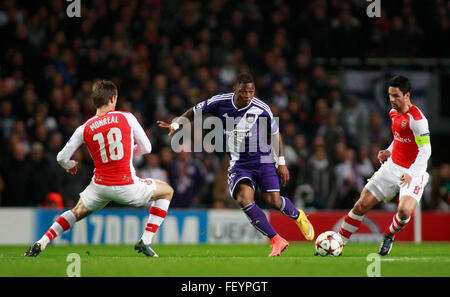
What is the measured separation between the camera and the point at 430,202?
1695cm

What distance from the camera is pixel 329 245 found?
31.6ft

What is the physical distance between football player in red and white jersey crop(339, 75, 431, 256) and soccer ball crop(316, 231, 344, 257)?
0.43 metres

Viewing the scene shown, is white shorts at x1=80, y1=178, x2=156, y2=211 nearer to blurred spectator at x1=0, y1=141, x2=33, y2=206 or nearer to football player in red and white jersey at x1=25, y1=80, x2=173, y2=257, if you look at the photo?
football player in red and white jersey at x1=25, y1=80, x2=173, y2=257

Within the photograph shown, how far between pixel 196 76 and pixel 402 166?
812 centimetres

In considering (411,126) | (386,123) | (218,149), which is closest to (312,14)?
(386,123)

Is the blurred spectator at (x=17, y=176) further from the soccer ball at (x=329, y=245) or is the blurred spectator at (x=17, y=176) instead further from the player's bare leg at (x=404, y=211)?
the player's bare leg at (x=404, y=211)

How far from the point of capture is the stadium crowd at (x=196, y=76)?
15.2 metres

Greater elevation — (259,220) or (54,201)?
(54,201)

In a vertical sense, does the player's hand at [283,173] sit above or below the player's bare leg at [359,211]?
above

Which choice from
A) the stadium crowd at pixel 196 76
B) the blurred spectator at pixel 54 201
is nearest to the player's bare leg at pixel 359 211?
the stadium crowd at pixel 196 76

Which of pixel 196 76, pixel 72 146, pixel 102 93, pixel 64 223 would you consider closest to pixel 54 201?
pixel 196 76

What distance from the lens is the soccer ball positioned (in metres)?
9.61

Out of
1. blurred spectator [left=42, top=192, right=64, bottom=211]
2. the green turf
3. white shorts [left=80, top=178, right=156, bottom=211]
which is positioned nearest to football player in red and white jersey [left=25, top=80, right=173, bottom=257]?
white shorts [left=80, top=178, right=156, bottom=211]

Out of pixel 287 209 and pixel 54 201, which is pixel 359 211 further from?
pixel 54 201
